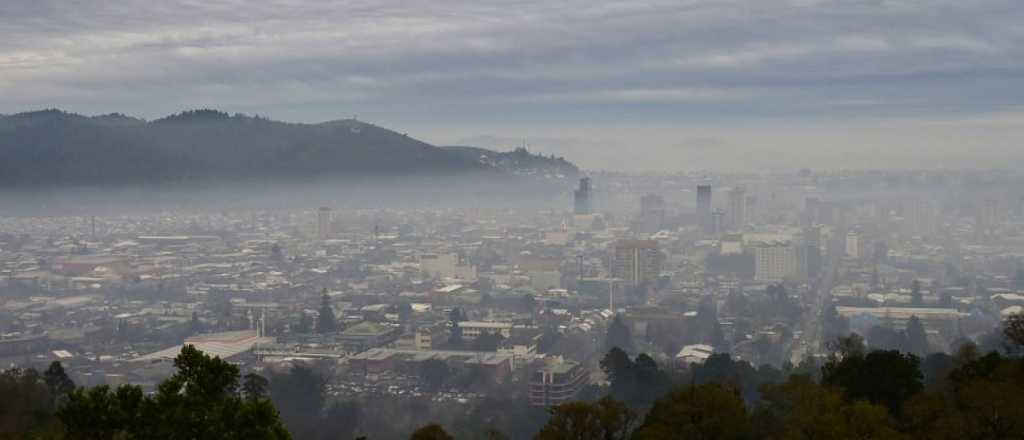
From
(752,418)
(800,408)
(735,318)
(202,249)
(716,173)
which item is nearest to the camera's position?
(800,408)

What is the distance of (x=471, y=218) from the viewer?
68312mm

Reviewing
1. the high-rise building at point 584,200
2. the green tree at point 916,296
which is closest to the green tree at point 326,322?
the green tree at point 916,296

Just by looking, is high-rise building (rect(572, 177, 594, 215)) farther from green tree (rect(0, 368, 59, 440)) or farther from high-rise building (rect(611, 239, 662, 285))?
green tree (rect(0, 368, 59, 440))

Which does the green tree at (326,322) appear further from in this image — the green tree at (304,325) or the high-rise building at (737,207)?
the high-rise building at (737,207)

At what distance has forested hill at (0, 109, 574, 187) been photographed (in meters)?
83.9

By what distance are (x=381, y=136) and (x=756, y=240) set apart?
168ft

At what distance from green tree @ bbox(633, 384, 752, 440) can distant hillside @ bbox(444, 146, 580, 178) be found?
81.9 m

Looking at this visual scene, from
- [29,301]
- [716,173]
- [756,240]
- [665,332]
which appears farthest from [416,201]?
[665,332]

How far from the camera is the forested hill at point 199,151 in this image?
83.9m

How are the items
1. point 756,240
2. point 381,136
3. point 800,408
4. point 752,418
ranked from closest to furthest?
1. point 800,408
2. point 752,418
3. point 756,240
4. point 381,136

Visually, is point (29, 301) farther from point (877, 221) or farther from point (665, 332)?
point (877, 221)

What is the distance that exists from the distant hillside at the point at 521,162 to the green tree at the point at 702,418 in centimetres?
8188

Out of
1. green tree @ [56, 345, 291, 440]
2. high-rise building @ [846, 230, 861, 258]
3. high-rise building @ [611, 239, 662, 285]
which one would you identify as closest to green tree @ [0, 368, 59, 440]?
green tree @ [56, 345, 291, 440]

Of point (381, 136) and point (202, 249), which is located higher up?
point (381, 136)
